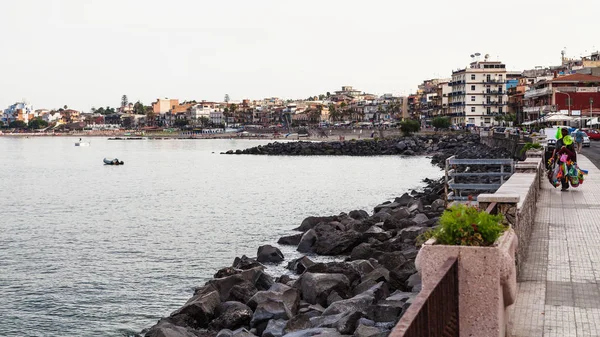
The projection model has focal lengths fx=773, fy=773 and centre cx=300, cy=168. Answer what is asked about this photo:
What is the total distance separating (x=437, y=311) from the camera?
5523 millimetres

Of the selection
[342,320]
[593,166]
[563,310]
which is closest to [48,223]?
[593,166]

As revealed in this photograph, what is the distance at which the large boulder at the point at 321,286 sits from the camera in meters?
14.7

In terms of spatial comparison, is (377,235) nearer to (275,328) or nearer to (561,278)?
(275,328)

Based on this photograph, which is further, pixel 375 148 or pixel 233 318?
pixel 375 148

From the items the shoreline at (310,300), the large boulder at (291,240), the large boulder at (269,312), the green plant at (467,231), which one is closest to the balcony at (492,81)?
the large boulder at (291,240)

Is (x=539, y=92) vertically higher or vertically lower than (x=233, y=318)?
higher

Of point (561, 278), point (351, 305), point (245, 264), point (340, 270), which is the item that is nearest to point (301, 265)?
point (245, 264)

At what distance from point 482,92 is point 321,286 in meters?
124

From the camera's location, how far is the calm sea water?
1798 cm

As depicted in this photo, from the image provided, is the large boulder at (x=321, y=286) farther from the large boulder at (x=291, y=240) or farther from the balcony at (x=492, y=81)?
the balcony at (x=492, y=81)

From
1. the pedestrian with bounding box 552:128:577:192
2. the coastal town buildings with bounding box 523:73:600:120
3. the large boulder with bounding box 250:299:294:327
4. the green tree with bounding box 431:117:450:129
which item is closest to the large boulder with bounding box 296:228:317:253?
the pedestrian with bounding box 552:128:577:192

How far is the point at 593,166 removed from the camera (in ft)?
95.7

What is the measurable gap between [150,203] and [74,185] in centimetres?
1863

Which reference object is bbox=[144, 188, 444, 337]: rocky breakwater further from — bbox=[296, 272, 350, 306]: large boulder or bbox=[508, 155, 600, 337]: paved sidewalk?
bbox=[508, 155, 600, 337]: paved sidewalk
